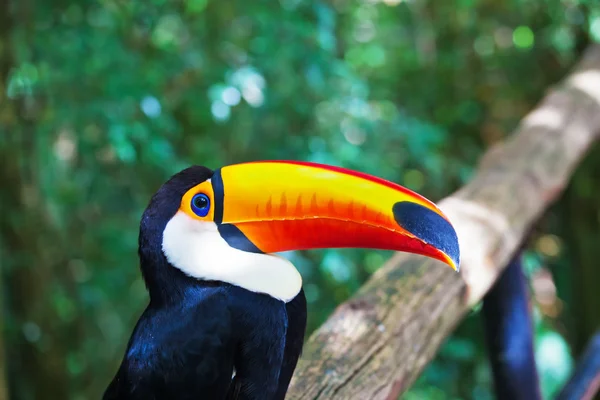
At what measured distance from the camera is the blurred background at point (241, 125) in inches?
94.7

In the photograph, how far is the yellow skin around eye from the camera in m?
1.24

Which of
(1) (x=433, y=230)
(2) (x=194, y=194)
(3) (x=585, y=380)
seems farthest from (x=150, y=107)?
(3) (x=585, y=380)

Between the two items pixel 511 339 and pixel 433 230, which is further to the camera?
pixel 511 339

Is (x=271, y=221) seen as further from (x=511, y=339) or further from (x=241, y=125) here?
(x=241, y=125)

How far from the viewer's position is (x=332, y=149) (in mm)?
2529

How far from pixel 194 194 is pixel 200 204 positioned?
0.02 m

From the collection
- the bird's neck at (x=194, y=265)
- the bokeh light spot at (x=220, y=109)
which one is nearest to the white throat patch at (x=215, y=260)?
the bird's neck at (x=194, y=265)

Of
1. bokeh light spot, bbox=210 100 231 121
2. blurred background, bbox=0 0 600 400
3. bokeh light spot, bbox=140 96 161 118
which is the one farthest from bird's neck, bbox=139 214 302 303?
bokeh light spot, bbox=210 100 231 121

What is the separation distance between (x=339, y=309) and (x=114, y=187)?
4.42 ft

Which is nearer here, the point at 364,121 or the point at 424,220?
the point at 424,220

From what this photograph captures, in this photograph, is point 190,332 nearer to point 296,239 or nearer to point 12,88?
point 296,239

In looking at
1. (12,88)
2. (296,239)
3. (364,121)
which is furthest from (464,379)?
(12,88)

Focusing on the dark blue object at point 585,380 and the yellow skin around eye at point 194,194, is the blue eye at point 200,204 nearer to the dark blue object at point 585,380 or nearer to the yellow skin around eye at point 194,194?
the yellow skin around eye at point 194,194

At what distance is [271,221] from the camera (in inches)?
50.3
